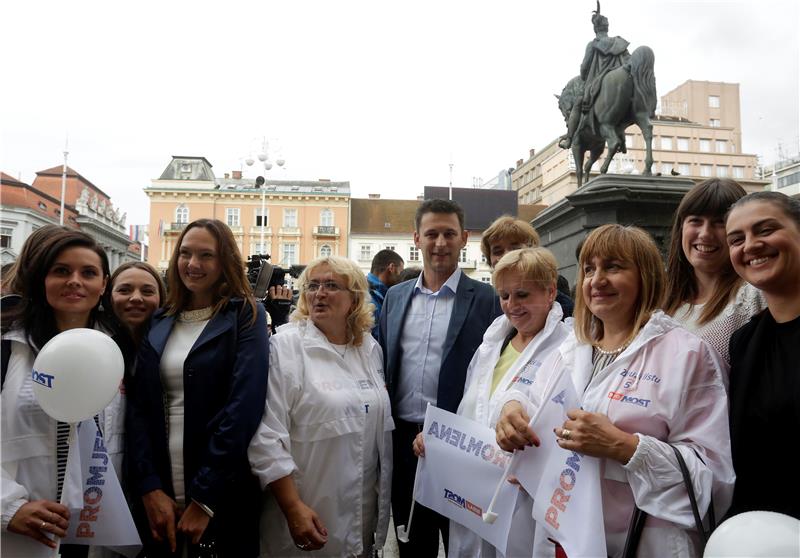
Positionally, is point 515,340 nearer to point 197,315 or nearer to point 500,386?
point 500,386

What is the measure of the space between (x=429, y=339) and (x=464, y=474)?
2.68 ft

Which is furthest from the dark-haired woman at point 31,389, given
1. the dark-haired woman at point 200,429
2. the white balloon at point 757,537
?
the white balloon at point 757,537

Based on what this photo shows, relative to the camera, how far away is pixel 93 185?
58906 millimetres

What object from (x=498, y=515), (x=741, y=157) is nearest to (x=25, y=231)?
(x=498, y=515)

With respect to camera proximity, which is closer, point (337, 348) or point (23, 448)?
point (23, 448)

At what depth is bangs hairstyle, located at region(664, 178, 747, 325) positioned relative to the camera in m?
2.39

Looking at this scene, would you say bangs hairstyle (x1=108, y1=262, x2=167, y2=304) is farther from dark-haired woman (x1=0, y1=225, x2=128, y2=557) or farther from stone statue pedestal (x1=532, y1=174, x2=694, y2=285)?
stone statue pedestal (x1=532, y1=174, x2=694, y2=285)

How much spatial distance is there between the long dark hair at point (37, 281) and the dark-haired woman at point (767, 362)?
2.61 metres

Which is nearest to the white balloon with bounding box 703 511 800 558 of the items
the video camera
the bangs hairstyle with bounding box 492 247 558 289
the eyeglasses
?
the bangs hairstyle with bounding box 492 247 558 289

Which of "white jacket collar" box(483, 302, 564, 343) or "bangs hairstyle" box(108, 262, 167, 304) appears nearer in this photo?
"white jacket collar" box(483, 302, 564, 343)

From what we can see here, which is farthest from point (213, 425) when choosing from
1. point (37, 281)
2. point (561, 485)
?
point (561, 485)

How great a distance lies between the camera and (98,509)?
216 cm

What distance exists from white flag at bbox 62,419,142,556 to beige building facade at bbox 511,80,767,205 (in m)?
61.2

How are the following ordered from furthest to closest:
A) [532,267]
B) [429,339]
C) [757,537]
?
[429,339]
[532,267]
[757,537]
